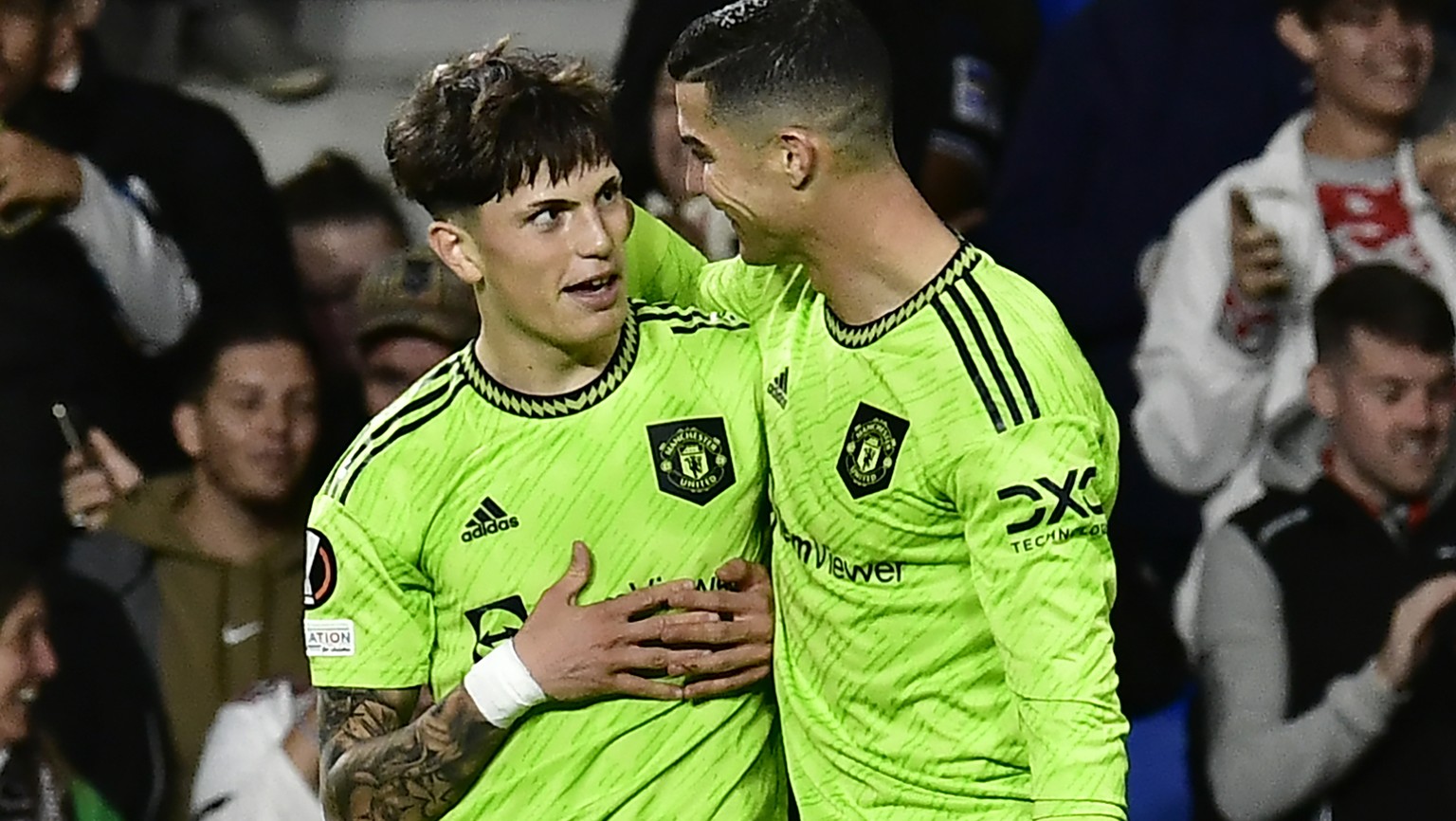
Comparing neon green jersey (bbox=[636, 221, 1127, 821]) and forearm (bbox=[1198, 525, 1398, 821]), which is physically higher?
neon green jersey (bbox=[636, 221, 1127, 821])

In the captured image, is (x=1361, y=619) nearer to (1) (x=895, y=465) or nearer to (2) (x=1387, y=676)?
(2) (x=1387, y=676)

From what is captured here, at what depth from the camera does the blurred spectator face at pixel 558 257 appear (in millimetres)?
2041

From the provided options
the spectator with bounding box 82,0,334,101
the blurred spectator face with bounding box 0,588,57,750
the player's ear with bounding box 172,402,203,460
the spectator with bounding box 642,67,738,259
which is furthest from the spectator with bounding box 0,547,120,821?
the spectator with bounding box 642,67,738,259

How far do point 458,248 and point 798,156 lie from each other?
37 centimetres

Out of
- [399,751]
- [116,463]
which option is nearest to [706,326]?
[399,751]

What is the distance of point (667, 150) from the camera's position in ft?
10.9

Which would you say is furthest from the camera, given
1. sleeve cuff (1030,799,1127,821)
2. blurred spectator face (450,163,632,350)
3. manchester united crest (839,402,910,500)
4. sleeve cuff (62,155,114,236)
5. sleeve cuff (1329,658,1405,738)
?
sleeve cuff (62,155,114,236)

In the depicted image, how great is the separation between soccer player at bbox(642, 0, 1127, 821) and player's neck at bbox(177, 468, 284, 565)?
160 cm

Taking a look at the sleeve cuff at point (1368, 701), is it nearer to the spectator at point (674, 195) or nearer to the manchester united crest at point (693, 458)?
the spectator at point (674, 195)

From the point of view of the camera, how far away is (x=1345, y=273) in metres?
3.22

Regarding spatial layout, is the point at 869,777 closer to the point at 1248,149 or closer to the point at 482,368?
the point at 482,368

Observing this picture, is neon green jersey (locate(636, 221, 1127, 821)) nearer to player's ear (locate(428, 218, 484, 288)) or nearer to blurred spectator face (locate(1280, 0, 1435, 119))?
player's ear (locate(428, 218, 484, 288))

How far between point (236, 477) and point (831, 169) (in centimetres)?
181

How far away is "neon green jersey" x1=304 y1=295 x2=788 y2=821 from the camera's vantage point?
207 centimetres
